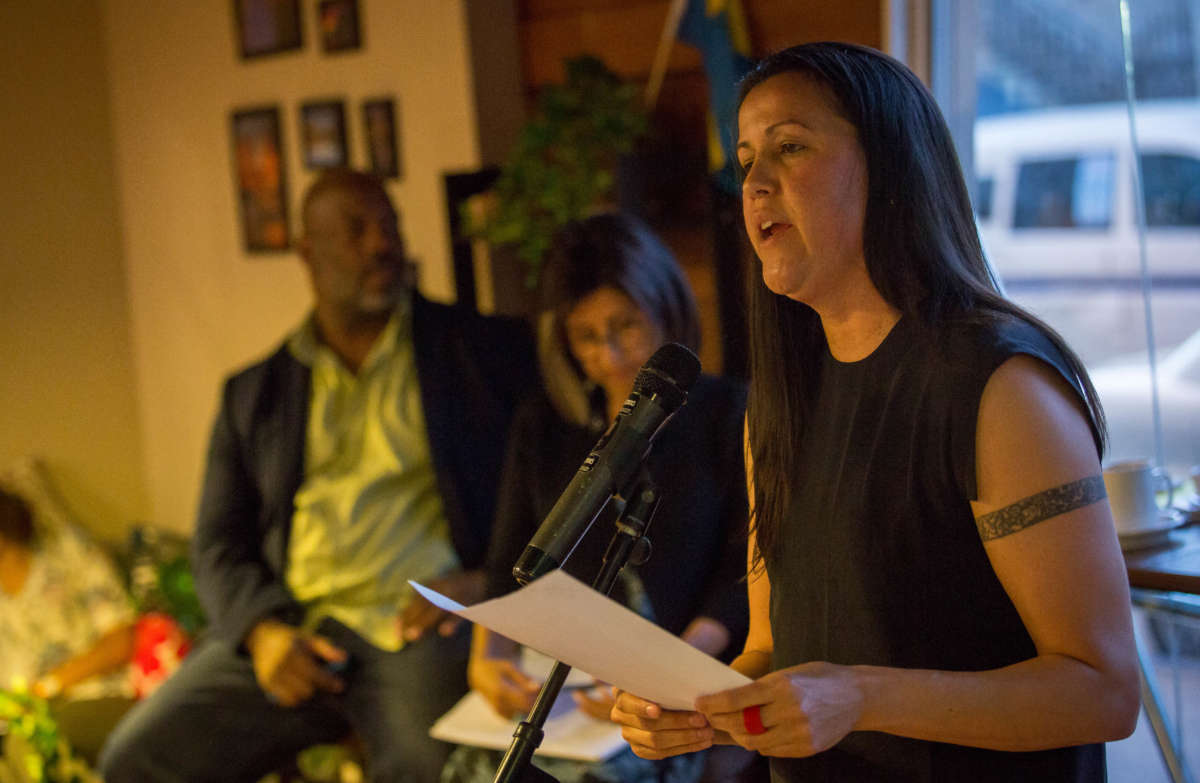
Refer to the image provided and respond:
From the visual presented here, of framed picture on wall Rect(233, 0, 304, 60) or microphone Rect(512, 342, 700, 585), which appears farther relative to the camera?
framed picture on wall Rect(233, 0, 304, 60)

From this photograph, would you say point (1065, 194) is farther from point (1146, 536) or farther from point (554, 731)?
point (554, 731)

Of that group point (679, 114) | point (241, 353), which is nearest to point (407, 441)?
point (679, 114)

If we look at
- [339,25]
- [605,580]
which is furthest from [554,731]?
[339,25]

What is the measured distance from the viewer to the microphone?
98 centimetres

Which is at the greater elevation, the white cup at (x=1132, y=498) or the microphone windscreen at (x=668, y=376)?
the microphone windscreen at (x=668, y=376)

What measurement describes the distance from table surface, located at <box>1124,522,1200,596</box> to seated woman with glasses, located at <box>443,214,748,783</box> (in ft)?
1.86

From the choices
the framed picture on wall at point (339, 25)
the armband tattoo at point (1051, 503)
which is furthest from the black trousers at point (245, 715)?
the framed picture on wall at point (339, 25)

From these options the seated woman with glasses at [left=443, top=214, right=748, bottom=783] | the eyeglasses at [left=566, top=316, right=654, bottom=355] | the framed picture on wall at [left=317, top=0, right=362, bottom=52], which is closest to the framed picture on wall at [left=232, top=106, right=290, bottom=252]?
the framed picture on wall at [left=317, top=0, right=362, bottom=52]

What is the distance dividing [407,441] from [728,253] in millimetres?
845

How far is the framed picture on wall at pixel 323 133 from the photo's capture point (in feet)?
11.0

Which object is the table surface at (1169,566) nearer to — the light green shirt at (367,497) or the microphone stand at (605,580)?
the microphone stand at (605,580)

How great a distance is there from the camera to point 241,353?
3.72 metres

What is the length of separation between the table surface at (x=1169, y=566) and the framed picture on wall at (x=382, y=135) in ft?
7.53

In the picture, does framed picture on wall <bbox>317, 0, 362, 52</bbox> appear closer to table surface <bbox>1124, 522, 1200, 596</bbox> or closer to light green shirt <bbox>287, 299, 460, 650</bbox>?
light green shirt <bbox>287, 299, 460, 650</bbox>
